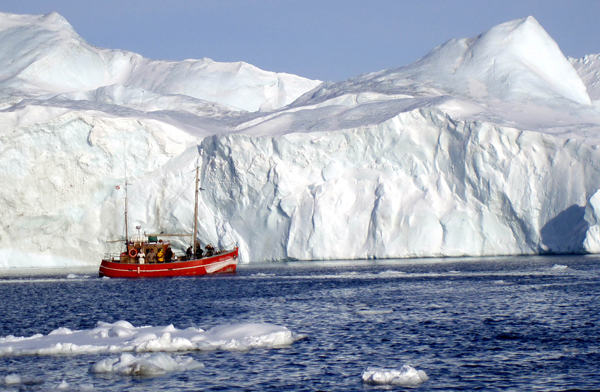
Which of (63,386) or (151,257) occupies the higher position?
(151,257)

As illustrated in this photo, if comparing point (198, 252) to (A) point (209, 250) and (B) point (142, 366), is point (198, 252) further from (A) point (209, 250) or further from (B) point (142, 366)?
(B) point (142, 366)

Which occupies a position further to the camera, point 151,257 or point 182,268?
point 151,257

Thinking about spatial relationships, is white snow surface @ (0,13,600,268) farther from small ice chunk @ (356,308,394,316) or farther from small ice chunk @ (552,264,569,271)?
small ice chunk @ (356,308,394,316)

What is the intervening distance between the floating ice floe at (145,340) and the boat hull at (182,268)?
864 inches

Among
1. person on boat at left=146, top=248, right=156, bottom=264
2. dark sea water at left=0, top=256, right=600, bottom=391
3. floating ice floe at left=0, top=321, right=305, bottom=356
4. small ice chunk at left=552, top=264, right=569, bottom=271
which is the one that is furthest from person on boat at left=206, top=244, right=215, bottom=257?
floating ice floe at left=0, top=321, right=305, bottom=356

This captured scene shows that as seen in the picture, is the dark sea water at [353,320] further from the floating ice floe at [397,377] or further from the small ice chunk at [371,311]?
the floating ice floe at [397,377]

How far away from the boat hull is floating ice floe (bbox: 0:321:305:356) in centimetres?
2195

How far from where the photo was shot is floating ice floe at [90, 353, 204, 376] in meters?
13.3

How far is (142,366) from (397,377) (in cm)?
448

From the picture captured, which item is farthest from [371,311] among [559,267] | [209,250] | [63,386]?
[209,250]

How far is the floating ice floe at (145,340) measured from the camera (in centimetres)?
1528

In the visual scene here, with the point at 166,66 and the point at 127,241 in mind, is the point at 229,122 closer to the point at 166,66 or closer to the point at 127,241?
the point at 127,241

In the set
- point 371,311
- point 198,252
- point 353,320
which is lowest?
point 353,320

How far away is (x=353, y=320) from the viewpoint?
19406 mm
